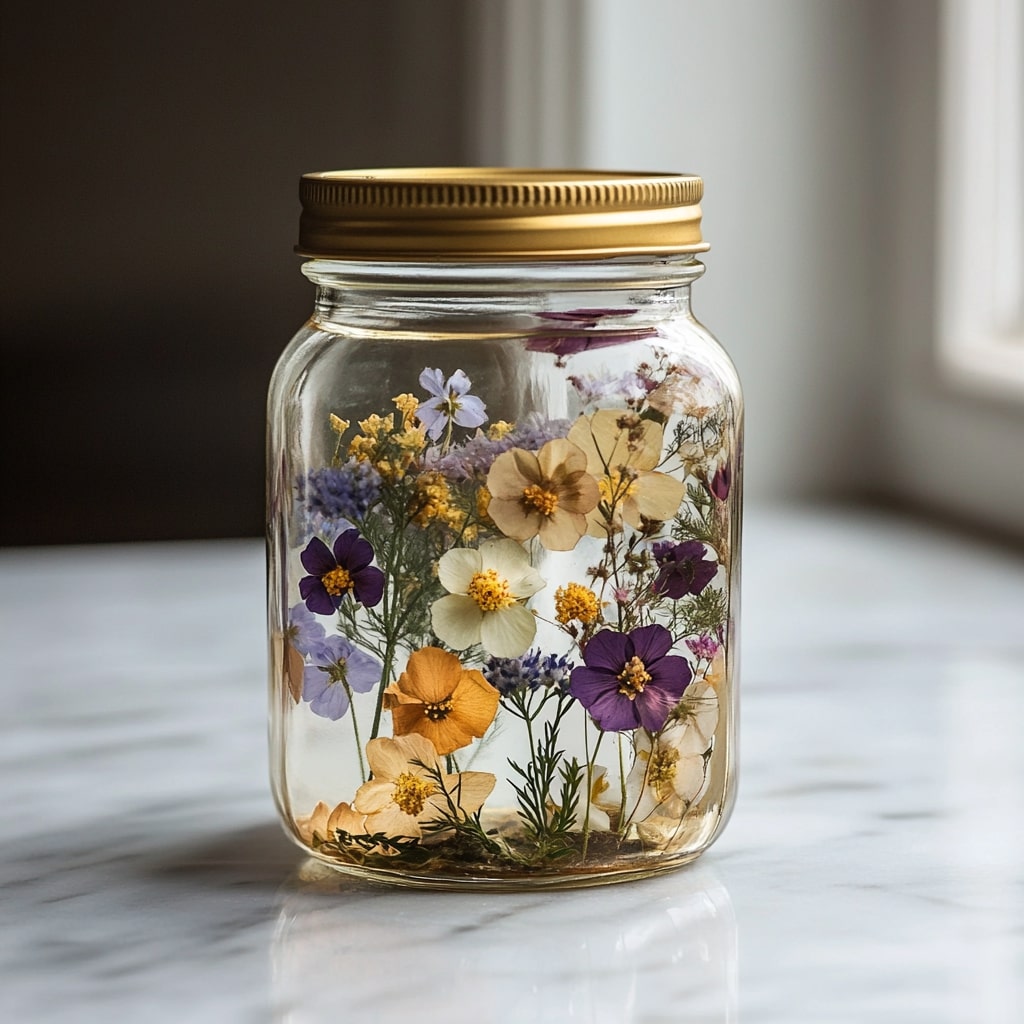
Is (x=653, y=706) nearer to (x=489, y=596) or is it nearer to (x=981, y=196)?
(x=489, y=596)

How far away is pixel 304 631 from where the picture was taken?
501 millimetres

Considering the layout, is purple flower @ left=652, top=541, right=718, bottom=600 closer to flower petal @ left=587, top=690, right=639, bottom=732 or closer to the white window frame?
flower petal @ left=587, top=690, right=639, bottom=732

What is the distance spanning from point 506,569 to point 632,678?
0.05 meters

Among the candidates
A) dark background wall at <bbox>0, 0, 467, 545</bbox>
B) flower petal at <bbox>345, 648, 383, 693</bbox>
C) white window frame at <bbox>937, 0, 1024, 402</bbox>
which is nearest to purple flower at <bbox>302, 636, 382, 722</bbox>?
flower petal at <bbox>345, 648, 383, 693</bbox>

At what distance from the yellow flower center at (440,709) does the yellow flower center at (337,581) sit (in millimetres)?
44

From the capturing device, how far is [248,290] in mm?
1452

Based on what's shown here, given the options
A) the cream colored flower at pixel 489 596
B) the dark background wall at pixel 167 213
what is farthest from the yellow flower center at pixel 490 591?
the dark background wall at pixel 167 213

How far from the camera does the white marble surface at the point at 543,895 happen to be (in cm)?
44

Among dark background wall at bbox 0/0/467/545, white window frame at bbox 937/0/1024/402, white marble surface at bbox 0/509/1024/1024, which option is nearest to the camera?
white marble surface at bbox 0/509/1024/1024

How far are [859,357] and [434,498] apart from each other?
91cm

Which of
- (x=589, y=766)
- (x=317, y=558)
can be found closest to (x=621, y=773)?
(x=589, y=766)

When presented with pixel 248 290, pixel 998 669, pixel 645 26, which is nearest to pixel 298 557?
pixel 998 669

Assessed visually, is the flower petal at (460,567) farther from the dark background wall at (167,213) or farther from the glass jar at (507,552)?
the dark background wall at (167,213)

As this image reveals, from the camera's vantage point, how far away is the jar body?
0.48 metres
